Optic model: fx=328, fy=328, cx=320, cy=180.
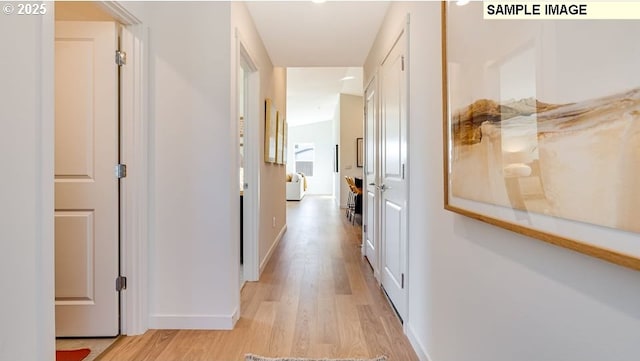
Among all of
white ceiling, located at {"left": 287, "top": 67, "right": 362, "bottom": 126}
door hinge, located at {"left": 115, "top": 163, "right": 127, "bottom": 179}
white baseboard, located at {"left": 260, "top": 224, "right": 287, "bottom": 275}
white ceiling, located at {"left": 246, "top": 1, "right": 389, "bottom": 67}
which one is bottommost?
white baseboard, located at {"left": 260, "top": 224, "right": 287, "bottom": 275}

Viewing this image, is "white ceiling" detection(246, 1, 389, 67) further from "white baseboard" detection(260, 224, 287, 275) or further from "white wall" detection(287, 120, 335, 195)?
"white wall" detection(287, 120, 335, 195)

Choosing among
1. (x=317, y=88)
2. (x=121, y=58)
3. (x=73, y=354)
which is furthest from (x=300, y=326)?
(x=317, y=88)

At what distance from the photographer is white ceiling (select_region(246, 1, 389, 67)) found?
2.62 meters

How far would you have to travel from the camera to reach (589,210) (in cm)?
67

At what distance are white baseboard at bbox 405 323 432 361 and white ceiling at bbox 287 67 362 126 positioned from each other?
517 centimetres

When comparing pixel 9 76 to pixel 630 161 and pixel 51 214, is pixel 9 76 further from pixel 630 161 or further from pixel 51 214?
pixel 630 161

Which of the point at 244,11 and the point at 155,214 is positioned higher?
the point at 244,11

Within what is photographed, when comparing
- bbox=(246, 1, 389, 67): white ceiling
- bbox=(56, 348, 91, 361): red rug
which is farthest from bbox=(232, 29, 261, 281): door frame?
bbox=(56, 348, 91, 361): red rug

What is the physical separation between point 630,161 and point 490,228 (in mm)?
554

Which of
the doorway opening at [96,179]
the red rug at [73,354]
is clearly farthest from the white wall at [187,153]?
the red rug at [73,354]

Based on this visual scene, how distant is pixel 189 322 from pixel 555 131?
2206 mm

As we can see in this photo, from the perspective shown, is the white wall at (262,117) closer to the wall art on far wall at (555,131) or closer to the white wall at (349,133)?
the wall art on far wall at (555,131)

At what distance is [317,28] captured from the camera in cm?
300

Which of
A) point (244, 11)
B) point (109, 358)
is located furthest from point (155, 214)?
point (244, 11)
